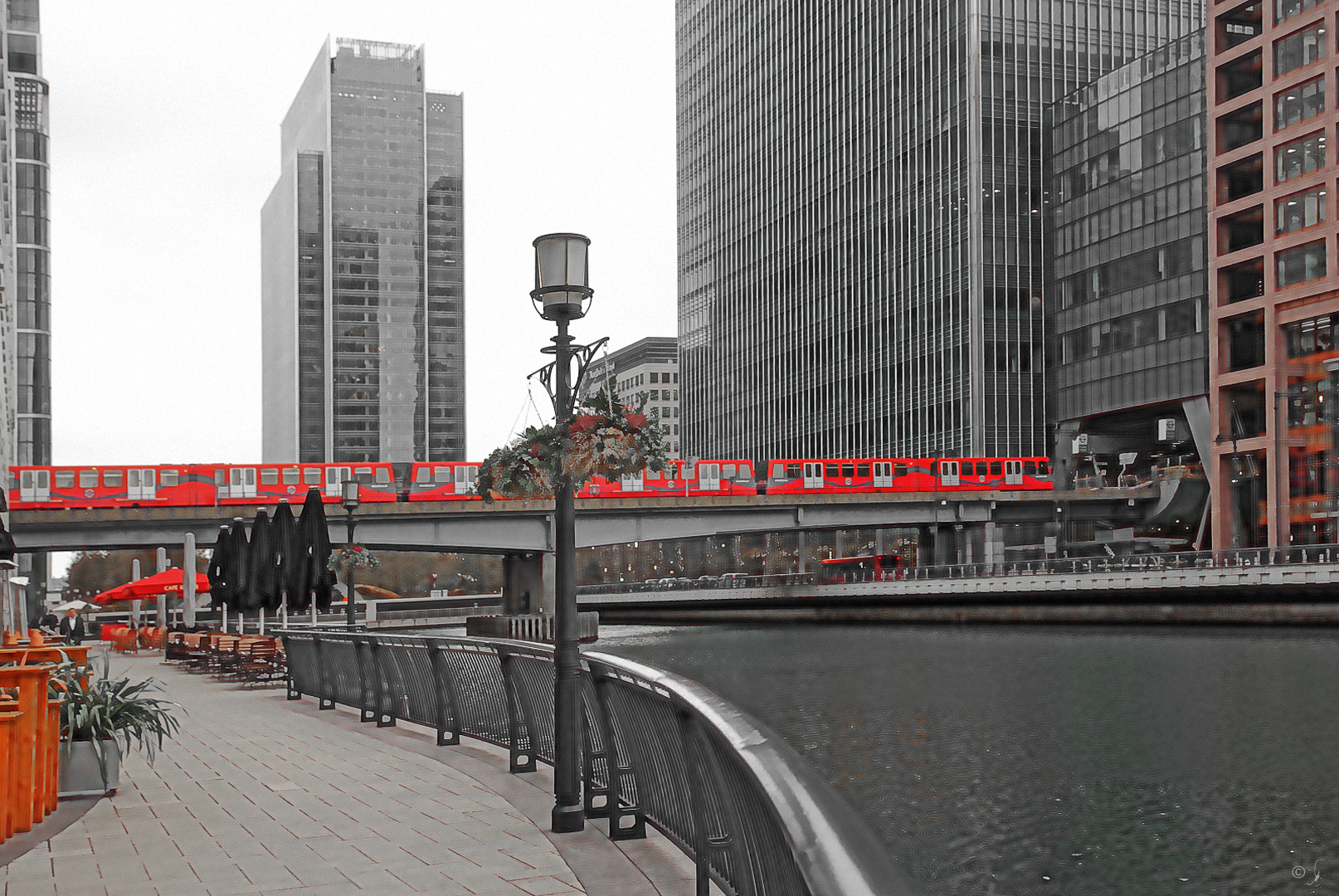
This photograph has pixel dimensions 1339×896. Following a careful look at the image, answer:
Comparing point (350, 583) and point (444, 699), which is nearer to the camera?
point (444, 699)

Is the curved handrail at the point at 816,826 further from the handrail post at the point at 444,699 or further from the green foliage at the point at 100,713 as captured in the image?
the handrail post at the point at 444,699

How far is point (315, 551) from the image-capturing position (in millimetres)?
26531

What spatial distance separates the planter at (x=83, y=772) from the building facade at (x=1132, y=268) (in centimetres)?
7019

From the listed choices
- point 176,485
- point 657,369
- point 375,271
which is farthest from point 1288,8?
point 375,271

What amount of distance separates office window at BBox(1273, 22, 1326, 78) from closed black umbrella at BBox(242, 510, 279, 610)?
175 feet

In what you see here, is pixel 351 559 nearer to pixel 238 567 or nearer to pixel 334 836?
pixel 238 567

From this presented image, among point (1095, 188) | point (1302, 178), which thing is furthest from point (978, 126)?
point (1302, 178)

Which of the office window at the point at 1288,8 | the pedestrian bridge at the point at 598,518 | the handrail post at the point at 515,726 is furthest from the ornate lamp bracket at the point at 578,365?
the office window at the point at 1288,8

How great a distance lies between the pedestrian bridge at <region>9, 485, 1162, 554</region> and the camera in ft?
183

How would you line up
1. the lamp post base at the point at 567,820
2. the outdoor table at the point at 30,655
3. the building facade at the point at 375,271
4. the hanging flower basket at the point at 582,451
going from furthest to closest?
the building facade at the point at 375,271 → the outdoor table at the point at 30,655 → the hanging flower basket at the point at 582,451 → the lamp post base at the point at 567,820

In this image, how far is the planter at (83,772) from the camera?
10.1 m

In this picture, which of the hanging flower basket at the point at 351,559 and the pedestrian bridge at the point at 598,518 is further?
the pedestrian bridge at the point at 598,518

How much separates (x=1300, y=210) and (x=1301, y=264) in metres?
2.52

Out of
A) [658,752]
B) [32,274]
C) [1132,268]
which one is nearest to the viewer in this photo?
[658,752]
